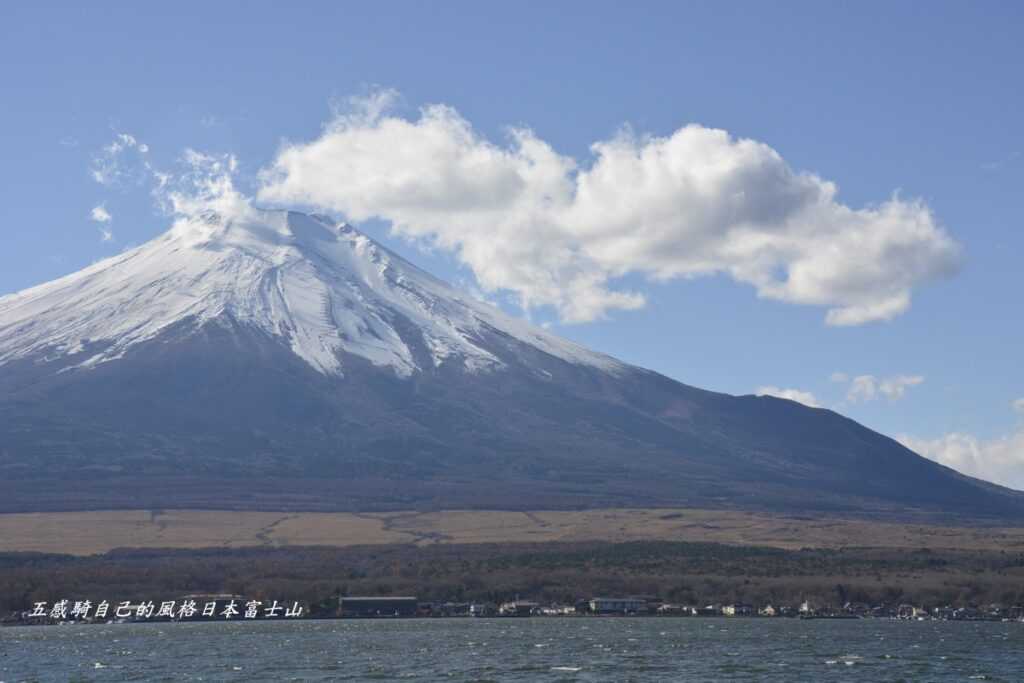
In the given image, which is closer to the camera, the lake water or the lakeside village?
the lake water

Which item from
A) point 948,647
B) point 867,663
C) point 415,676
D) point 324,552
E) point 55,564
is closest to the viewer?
point 415,676

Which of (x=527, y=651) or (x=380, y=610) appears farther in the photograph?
(x=380, y=610)

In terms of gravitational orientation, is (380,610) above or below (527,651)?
above

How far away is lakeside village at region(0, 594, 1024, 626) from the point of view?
13675cm

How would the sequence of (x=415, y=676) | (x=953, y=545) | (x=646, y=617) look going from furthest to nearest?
1. (x=953, y=545)
2. (x=646, y=617)
3. (x=415, y=676)

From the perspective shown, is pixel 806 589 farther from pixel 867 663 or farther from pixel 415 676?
pixel 415 676

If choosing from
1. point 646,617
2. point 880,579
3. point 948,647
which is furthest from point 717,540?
point 948,647

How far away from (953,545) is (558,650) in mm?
110558

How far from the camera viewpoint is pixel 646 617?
135625 mm

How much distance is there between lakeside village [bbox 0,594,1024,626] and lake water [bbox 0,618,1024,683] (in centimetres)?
737

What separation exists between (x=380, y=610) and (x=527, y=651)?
49981 millimetres

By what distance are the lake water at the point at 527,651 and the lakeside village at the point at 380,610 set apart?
24.2 feet

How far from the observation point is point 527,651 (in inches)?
3556

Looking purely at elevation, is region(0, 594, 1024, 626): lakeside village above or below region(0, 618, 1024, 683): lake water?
above
